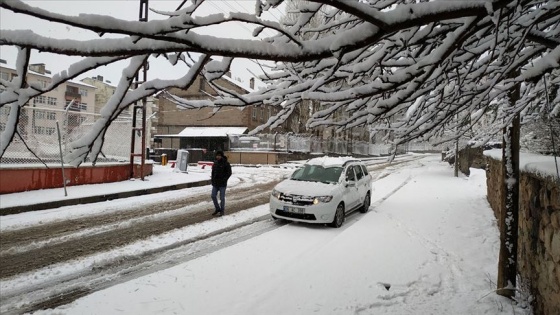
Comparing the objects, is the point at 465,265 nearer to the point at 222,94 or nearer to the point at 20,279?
the point at 222,94

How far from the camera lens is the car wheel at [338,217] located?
8.63 m

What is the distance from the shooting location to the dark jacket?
9922 mm

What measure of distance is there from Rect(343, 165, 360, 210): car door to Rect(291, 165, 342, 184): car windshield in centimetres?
30

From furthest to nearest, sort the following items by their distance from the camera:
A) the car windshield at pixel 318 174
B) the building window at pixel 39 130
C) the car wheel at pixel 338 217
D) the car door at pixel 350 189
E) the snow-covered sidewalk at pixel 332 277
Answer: the building window at pixel 39 130, the car windshield at pixel 318 174, the car door at pixel 350 189, the car wheel at pixel 338 217, the snow-covered sidewalk at pixel 332 277

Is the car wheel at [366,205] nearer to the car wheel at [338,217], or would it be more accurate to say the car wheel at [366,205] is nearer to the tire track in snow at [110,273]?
the car wheel at [338,217]

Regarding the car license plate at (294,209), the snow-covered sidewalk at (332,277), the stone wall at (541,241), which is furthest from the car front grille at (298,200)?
the stone wall at (541,241)

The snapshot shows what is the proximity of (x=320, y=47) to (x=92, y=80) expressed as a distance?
285 ft

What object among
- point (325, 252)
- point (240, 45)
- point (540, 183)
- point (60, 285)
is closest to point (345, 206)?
point (325, 252)

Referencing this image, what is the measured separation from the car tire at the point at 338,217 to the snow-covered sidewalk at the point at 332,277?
207mm

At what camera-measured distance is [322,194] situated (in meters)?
8.55

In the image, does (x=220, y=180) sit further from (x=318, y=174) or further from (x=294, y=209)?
(x=318, y=174)

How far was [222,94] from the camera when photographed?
2.99m

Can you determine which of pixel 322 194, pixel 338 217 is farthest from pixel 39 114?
pixel 338 217

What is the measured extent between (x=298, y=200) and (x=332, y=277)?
3446 millimetres
